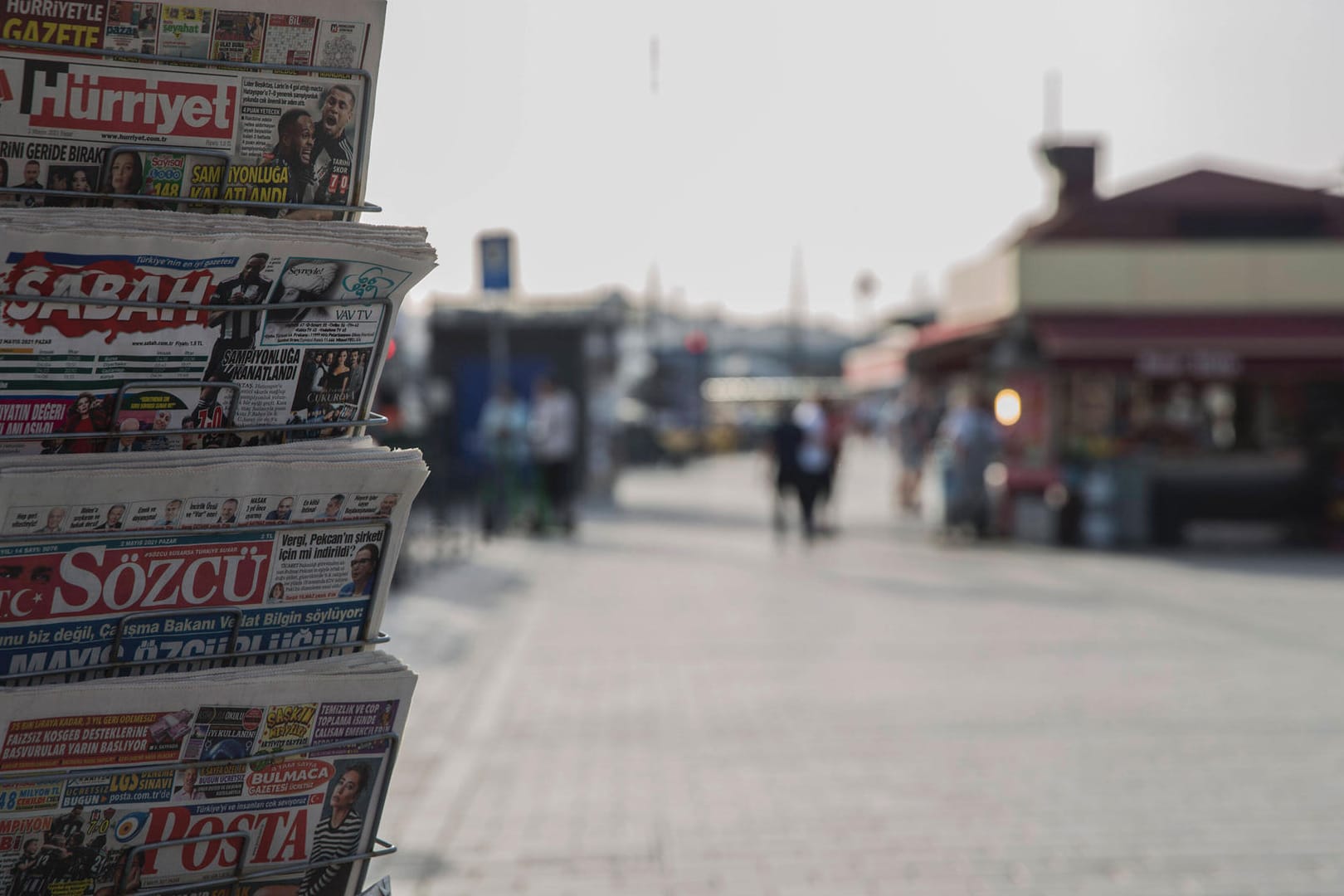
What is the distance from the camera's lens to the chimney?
76.2 ft

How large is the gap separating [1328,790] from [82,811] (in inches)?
215

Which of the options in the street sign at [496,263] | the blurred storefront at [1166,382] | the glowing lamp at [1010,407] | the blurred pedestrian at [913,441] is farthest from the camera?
the blurred pedestrian at [913,441]

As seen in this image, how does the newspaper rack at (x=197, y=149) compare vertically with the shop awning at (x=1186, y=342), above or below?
below

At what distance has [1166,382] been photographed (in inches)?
755

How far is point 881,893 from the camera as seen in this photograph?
188 inches

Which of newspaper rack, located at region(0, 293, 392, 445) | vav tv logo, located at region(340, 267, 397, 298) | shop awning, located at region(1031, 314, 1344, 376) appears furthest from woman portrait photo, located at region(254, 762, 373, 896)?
shop awning, located at region(1031, 314, 1344, 376)

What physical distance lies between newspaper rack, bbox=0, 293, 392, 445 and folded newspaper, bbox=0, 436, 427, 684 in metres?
0.04

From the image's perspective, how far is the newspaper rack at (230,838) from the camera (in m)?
1.76

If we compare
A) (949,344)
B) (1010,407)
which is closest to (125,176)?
(1010,407)

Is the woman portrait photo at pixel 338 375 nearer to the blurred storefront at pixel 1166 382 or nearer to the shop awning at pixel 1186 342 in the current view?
the blurred storefront at pixel 1166 382

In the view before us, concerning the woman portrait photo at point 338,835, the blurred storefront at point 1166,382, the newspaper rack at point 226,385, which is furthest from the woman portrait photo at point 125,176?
the blurred storefront at point 1166,382

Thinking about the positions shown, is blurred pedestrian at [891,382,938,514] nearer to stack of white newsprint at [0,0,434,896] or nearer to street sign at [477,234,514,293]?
street sign at [477,234,514,293]

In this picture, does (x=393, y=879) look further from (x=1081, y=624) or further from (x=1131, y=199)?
(x=1131, y=199)

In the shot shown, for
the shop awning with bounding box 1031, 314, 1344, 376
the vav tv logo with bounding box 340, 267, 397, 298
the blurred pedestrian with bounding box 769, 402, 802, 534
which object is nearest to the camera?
the vav tv logo with bounding box 340, 267, 397, 298
